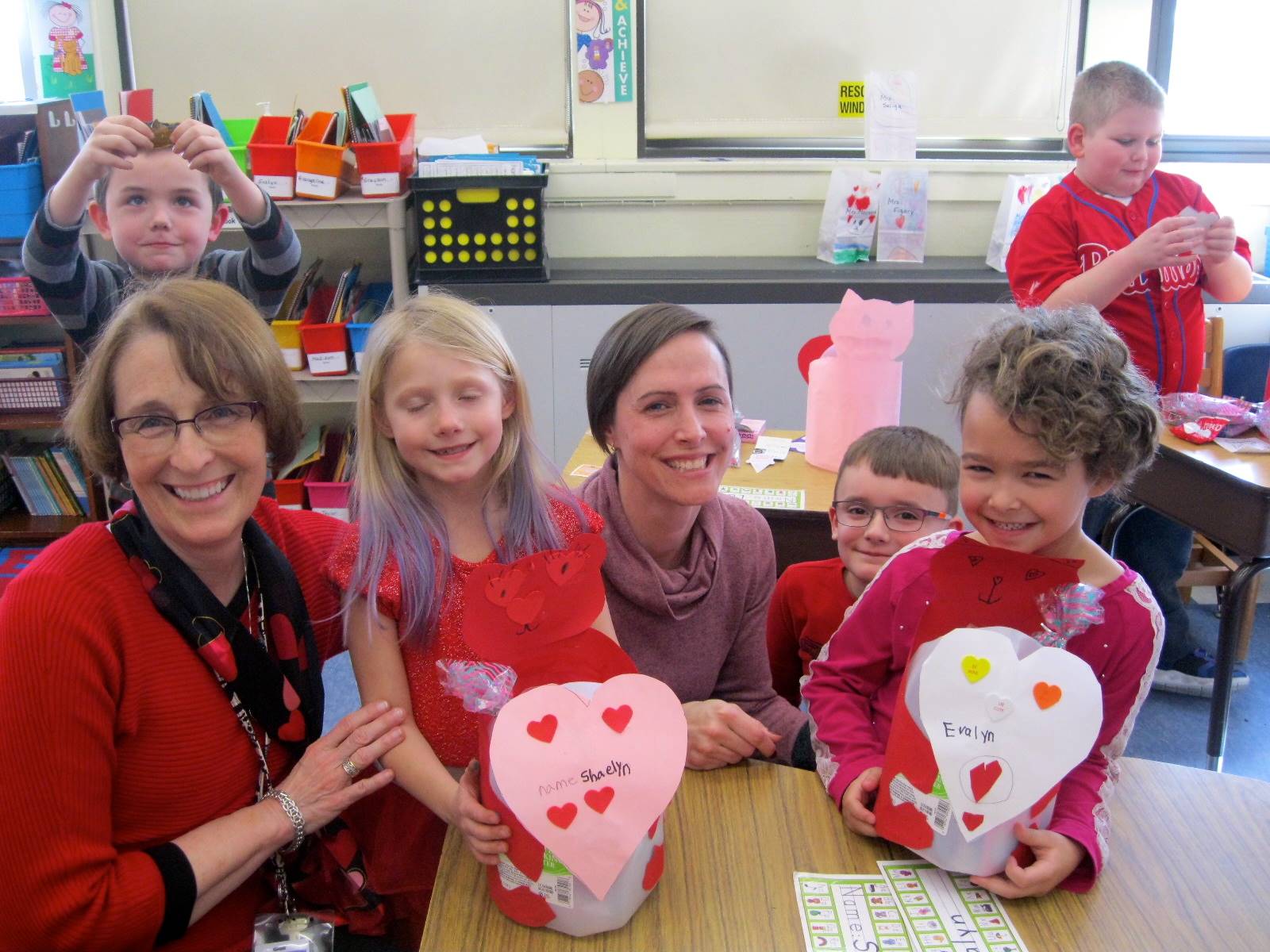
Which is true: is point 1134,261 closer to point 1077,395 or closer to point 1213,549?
point 1213,549

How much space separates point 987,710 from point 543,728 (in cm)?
43

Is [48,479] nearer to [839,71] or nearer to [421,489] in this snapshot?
[421,489]

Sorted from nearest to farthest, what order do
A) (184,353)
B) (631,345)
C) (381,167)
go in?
(184,353), (631,345), (381,167)

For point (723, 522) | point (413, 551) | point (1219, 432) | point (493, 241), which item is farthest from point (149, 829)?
point (493, 241)

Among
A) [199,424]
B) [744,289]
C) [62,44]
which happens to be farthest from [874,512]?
[62,44]

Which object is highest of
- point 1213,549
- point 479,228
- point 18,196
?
point 18,196

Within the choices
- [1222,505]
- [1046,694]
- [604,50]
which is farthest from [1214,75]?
[1046,694]

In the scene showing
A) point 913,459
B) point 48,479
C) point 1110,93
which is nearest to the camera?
point 913,459

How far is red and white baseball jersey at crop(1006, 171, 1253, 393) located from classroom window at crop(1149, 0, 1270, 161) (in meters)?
1.64

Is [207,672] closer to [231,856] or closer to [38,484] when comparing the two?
[231,856]

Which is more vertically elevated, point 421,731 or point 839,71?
point 839,71

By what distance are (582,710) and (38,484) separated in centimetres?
348

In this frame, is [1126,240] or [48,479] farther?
[48,479]

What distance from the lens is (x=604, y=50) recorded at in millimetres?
3666
